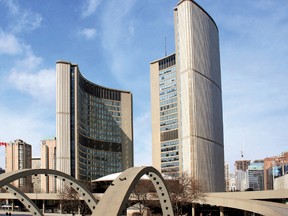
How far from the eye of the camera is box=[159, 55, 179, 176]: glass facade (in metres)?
129

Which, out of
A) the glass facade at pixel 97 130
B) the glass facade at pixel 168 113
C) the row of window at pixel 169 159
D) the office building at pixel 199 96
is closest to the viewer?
the office building at pixel 199 96

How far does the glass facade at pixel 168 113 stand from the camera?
128625mm

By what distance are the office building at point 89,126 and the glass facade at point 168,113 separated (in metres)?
25.0

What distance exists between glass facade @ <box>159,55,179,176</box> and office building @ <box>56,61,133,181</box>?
82.2ft

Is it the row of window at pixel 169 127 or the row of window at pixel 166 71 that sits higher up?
the row of window at pixel 166 71

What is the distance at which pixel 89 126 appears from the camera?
14175 centimetres

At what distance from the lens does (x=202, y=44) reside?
4277 inches

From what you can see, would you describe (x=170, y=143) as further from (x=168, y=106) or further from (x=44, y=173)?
(x=44, y=173)

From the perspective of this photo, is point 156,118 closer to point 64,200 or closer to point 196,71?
point 196,71

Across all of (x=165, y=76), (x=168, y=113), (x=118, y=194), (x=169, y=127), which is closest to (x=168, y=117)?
(x=168, y=113)

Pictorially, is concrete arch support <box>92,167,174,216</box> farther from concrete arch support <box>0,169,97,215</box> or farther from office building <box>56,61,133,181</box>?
office building <box>56,61,133,181</box>

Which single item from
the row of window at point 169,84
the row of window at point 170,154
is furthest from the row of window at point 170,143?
the row of window at point 169,84

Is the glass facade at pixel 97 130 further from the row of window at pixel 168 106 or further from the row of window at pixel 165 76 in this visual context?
the row of window at pixel 168 106

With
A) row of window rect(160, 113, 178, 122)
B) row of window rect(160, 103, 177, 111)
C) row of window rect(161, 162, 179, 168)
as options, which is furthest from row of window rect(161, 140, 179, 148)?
row of window rect(160, 103, 177, 111)
